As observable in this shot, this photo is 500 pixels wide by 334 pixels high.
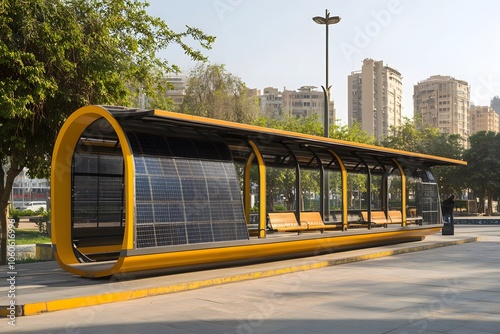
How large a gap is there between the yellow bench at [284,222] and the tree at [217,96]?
21.1 m

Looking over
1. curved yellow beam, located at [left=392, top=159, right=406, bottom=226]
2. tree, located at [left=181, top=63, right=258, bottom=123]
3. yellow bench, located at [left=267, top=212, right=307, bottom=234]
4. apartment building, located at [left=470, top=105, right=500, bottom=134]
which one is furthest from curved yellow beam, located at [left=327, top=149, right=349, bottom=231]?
apartment building, located at [left=470, top=105, right=500, bottom=134]

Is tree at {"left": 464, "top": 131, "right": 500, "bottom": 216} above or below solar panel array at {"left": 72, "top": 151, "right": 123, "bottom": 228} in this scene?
above

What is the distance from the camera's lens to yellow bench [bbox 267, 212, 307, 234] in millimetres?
14859

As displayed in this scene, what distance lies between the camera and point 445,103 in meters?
160

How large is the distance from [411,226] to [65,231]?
1266 centimetres

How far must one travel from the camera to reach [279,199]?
1852 centimetres

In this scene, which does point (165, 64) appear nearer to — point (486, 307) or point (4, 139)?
point (4, 139)

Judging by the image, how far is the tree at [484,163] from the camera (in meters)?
50.5

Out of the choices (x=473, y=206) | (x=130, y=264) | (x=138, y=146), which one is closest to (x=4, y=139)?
(x=138, y=146)

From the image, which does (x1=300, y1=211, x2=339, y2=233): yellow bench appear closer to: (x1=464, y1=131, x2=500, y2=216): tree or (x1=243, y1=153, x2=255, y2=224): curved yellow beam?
(x1=243, y1=153, x2=255, y2=224): curved yellow beam

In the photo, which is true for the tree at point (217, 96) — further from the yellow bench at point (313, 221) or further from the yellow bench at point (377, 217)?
the yellow bench at point (313, 221)

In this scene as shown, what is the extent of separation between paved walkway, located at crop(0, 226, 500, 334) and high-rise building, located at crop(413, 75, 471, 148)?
150838 mm

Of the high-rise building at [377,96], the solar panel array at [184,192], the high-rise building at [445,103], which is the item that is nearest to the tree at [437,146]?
the solar panel array at [184,192]

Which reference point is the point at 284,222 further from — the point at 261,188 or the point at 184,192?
the point at 184,192
